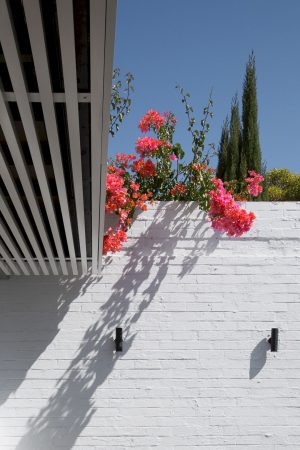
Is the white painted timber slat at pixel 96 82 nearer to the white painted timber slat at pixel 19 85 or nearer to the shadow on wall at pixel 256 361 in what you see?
the white painted timber slat at pixel 19 85

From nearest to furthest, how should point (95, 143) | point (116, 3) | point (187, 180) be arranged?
1. point (116, 3)
2. point (95, 143)
3. point (187, 180)

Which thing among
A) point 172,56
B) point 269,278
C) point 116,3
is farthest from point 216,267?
point 116,3

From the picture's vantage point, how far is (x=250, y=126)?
8.22 m

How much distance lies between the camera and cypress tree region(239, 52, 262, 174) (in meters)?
7.99

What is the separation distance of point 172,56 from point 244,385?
277 cm

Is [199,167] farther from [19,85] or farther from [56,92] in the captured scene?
[19,85]

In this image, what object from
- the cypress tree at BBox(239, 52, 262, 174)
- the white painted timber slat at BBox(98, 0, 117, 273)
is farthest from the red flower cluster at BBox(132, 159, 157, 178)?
the cypress tree at BBox(239, 52, 262, 174)

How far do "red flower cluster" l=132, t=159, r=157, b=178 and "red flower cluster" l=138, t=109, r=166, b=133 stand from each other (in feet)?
1.22

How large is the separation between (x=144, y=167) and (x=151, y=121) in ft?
1.54

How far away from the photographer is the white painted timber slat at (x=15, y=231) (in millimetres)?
3057

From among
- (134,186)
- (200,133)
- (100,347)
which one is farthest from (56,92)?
(200,133)

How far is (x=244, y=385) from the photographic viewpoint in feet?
15.8

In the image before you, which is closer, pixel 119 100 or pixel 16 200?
pixel 16 200

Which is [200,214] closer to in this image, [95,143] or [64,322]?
[64,322]
